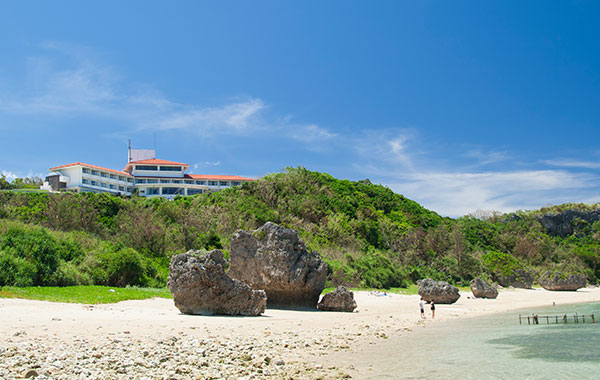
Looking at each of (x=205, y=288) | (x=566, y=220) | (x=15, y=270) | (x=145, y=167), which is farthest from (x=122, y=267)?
(x=566, y=220)

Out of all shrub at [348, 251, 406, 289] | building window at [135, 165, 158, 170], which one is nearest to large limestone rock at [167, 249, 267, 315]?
shrub at [348, 251, 406, 289]

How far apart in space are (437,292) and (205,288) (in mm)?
16378

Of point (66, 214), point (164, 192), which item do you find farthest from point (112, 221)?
point (164, 192)

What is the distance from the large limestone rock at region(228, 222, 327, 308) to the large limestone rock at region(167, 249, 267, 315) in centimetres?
313

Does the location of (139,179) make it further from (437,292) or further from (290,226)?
(437,292)

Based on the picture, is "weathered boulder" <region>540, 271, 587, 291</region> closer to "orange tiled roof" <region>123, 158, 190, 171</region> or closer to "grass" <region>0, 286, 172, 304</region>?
"grass" <region>0, 286, 172, 304</region>

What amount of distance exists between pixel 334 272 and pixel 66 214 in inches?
972

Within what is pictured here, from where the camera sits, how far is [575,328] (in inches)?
704

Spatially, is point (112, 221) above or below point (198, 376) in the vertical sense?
above

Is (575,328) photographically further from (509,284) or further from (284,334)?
(509,284)

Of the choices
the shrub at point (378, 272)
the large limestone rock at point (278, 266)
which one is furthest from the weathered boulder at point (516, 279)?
the large limestone rock at point (278, 266)

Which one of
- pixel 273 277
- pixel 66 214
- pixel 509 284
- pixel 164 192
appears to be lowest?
pixel 509 284

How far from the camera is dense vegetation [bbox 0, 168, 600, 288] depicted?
79.7 feet

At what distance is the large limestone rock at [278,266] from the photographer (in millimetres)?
18656
